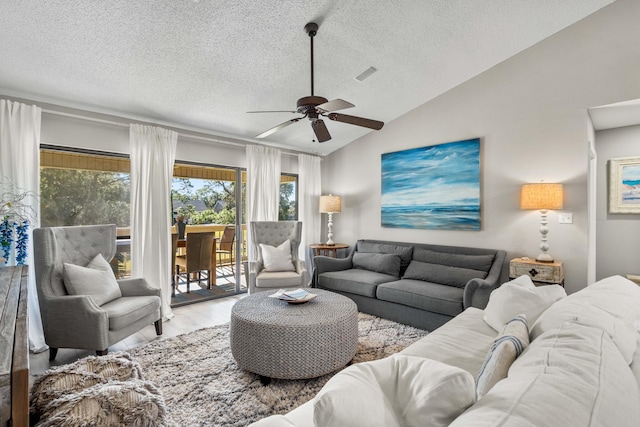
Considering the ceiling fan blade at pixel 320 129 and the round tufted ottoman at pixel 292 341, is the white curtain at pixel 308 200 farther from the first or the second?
the round tufted ottoman at pixel 292 341

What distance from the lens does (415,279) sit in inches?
145

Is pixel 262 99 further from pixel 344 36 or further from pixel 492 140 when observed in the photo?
pixel 492 140

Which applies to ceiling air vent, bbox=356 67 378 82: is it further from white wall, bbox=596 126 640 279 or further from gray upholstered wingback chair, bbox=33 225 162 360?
gray upholstered wingback chair, bbox=33 225 162 360

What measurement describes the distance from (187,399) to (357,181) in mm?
3895

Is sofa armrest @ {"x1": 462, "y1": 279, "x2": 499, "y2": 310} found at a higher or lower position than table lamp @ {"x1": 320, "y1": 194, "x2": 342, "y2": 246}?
lower

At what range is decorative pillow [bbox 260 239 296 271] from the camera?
4.14m

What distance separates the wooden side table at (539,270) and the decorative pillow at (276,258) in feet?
8.45

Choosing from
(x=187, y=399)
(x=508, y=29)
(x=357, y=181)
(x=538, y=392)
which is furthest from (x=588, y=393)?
(x=357, y=181)

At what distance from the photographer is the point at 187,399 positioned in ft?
6.76

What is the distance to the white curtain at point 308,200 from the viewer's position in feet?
17.7

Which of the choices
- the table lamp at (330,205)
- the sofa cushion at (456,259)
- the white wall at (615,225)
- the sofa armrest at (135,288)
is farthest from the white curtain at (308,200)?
the white wall at (615,225)

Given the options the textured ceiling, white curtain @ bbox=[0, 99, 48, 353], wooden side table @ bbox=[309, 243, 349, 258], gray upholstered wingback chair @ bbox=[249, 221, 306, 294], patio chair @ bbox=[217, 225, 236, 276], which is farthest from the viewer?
wooden side table @ bbox=[309, 243, 349, 258]

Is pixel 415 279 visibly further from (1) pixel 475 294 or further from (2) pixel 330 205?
(2) pixel 330 205

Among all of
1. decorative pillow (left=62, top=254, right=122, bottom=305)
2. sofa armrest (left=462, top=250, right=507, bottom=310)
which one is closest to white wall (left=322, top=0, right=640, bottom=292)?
sofa armrest (left=462, top=250, right=507, bottom=310)
